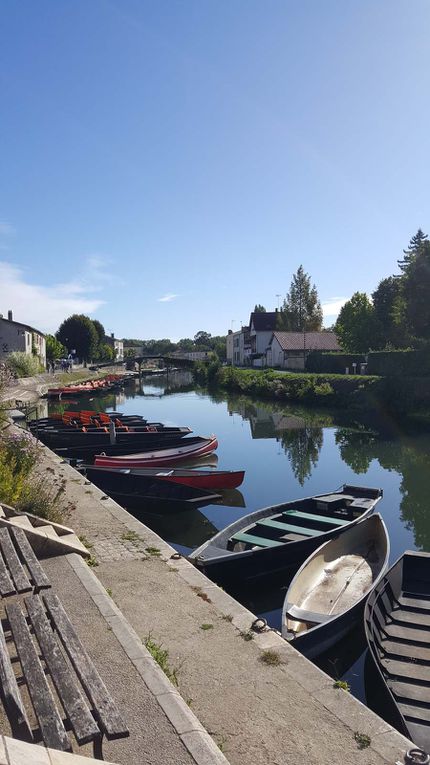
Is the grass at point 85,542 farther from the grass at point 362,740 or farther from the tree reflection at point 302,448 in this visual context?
the tree reflection at point 302,448

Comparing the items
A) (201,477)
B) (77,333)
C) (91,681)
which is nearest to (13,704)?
(91,681)

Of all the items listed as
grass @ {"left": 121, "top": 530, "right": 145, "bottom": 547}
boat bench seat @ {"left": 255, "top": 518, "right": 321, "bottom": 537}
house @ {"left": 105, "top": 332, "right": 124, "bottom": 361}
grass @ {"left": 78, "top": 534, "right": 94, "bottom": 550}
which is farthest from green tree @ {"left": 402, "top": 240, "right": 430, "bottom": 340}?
house @ {"left": 105, "top": 332, "right": 124, "bottom": 361}

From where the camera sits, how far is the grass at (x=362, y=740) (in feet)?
13.7

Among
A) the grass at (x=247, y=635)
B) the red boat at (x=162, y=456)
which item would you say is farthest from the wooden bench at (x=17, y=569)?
the red boat at (x=162, y=456)

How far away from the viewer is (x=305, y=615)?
284 inches

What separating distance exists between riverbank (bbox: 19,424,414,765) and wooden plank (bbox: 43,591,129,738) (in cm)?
78

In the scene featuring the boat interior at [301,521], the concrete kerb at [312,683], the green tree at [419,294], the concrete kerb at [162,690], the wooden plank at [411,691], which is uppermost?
the green tree at [419,294]

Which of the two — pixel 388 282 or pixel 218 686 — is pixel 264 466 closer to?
pixel 218 686

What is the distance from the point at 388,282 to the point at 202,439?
41518 mm

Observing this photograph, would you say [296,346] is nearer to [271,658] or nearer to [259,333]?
[259,333]

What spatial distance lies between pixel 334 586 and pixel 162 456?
36.2ft

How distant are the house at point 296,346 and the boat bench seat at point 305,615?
58990 mm

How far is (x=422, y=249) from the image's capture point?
1566 inches

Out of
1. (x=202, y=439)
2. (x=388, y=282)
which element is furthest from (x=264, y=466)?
(x=388, y=282)
